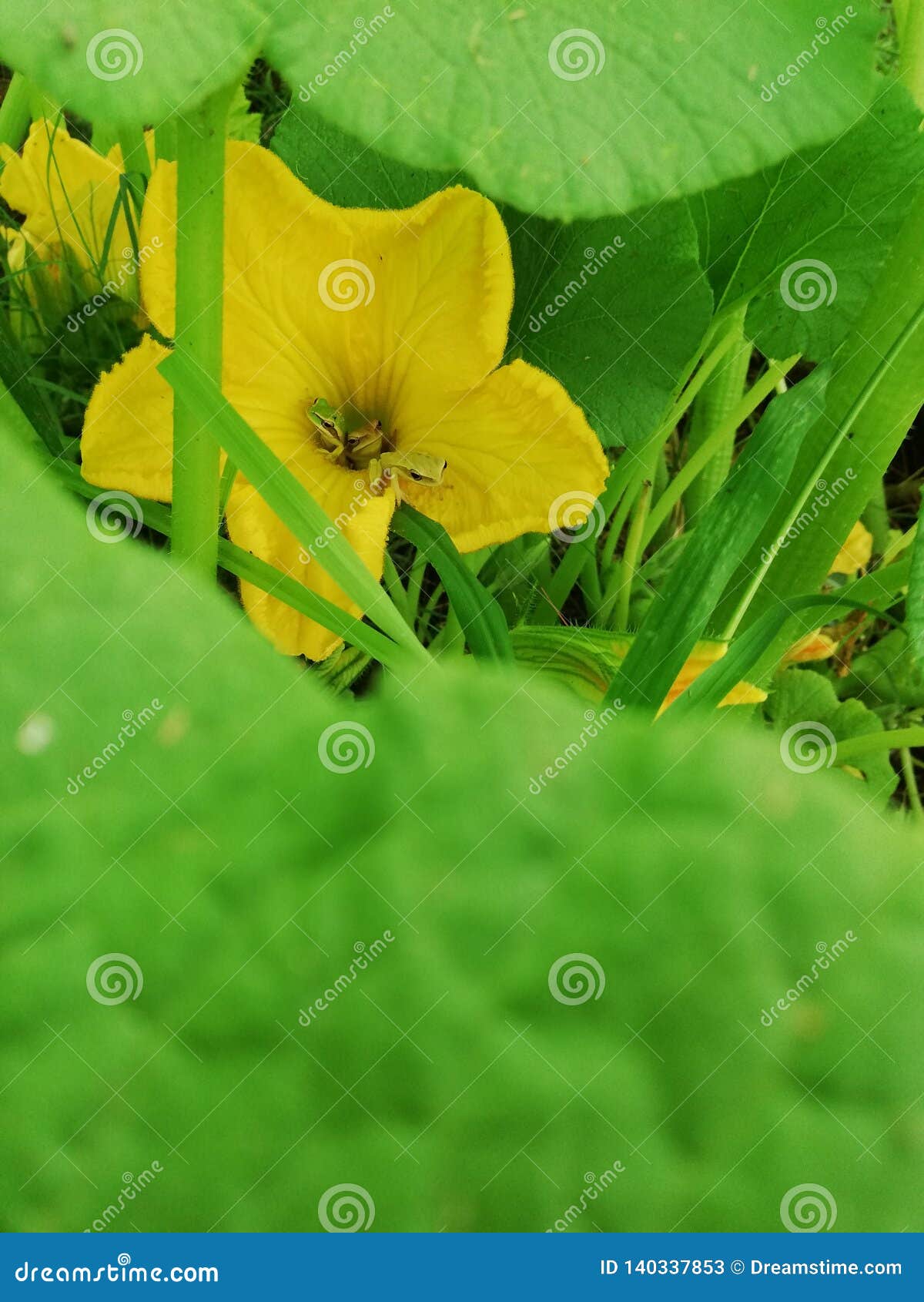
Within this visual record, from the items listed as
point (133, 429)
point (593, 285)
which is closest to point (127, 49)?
point (133, 429)

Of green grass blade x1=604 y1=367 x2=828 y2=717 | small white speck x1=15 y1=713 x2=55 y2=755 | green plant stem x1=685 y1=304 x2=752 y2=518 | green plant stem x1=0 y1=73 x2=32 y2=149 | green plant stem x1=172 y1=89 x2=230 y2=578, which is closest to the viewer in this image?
small white speck x1=15 y1=713 x2=55 y2=755

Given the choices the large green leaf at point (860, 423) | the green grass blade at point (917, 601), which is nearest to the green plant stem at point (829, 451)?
the large green leaf at point (860, 423)

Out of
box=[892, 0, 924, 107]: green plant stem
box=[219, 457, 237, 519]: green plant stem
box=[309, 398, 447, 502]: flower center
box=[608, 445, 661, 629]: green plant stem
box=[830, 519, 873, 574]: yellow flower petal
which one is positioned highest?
box=[892, 0, 924, 107]: green plant stem

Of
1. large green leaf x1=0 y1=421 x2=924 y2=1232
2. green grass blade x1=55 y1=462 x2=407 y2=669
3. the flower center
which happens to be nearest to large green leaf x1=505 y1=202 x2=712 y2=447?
the flower center

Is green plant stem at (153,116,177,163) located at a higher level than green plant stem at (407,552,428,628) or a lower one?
higher

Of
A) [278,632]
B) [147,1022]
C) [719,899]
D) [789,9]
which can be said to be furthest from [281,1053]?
[789,9]

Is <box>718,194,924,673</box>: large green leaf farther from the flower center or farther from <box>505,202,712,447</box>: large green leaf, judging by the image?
the flower center

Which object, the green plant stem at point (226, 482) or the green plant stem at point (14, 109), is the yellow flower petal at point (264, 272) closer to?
the green plant stem at point (226, 482)
